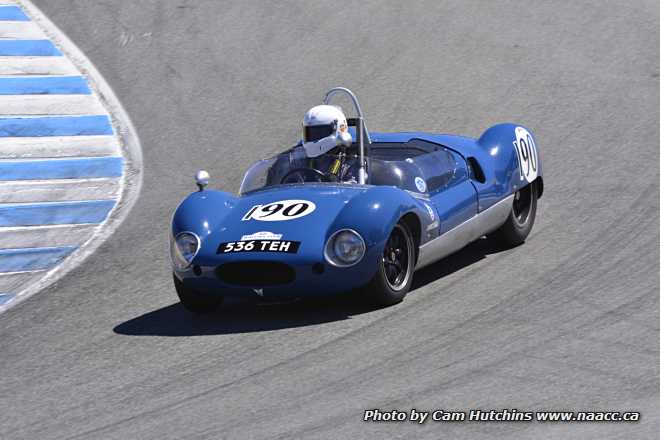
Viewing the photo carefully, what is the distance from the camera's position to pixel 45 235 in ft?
32.3

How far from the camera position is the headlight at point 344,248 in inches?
282

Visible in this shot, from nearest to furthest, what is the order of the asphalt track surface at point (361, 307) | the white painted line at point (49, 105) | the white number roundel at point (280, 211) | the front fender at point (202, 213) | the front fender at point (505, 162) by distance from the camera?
the asphalt track surface at point (361, 307) → the white number roundel at point (280, 211) → the front fender at point (202, 213) → the front fender at point (505, 162) → the white painted line at point (49, 105)

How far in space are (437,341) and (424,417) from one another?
1212mm

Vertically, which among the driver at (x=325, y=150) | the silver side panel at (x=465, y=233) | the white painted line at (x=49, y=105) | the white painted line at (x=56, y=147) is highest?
the driver at (x=325, y=150)

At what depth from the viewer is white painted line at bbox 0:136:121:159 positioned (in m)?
11.5

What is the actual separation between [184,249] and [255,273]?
1.81 feet

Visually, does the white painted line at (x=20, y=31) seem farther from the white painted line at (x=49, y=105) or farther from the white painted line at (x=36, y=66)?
the white painted line at (x=49, y=105)

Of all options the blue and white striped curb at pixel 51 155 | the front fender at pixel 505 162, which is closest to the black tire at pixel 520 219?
the front fender at pixel 505 162

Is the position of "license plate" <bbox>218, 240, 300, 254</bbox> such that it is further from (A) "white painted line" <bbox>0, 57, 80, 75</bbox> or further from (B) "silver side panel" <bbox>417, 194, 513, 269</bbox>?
(A) "white painted line" <bbox>0, 57, 80, 75</bbox>

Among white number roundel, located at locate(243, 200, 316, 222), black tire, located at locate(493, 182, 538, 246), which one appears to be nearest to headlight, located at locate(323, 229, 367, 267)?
white number roundel, located at locate(243, 200, 316, 222)

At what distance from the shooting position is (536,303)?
7316 millimetres

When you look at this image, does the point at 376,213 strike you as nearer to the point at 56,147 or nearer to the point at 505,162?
the point at 505,162

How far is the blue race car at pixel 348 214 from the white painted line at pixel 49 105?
4430 millimetres

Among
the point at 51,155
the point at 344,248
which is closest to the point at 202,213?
the point at 344,248
